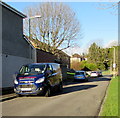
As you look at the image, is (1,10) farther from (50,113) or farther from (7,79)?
(50,113)

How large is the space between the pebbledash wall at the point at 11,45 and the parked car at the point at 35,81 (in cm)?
366

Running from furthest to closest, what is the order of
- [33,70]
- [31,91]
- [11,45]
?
[11,45], [33,70], [31,91]

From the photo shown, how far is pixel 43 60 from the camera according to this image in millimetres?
25266

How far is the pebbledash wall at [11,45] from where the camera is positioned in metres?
16.3

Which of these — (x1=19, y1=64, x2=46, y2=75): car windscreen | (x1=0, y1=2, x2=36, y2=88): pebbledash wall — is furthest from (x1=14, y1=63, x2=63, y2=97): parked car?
(x1=0, y1=2, x2=36, y2=88): pebbledash wall

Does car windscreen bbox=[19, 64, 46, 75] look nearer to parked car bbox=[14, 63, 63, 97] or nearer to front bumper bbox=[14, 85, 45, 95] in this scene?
parked car bbox=[14, 63, 63, 97]

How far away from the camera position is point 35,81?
1188cm

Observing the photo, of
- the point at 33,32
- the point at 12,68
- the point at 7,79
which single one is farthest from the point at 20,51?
the point at 33,32

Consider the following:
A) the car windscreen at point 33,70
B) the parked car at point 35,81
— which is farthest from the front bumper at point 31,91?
the car windscreen at point 33,70

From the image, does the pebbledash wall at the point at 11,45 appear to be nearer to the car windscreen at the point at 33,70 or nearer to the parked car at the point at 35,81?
the car windscreen at the point at 33,70

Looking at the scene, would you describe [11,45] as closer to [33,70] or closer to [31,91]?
[33,70]

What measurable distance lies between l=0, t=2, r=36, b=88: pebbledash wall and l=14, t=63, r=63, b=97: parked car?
12.0ft

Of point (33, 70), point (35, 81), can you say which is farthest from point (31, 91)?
point (33, 70)

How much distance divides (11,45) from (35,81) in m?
6.54
